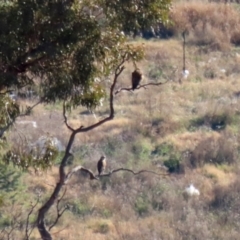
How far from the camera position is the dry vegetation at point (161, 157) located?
15945 mm

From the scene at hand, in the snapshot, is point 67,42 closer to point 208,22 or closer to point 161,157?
point 161,157

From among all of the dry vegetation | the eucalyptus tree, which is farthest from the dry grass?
the eucalyptus tree

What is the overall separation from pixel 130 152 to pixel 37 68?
10.8m

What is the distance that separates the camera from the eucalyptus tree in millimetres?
8281

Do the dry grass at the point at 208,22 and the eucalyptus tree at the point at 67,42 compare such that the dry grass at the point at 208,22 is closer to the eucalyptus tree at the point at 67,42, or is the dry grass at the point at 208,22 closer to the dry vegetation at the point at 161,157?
the dry vegetation at the point at 161,157

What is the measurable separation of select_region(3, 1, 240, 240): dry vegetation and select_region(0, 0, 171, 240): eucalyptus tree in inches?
232

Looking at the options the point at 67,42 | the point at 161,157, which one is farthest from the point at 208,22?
the point at 67,42

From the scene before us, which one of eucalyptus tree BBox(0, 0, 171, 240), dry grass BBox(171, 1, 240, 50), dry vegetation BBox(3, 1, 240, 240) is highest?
eucalyptus tree BBox(0, 0, 171, 240)

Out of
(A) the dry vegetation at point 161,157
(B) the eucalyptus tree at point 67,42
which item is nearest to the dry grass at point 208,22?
(A) the dry vegetation at point 161,157

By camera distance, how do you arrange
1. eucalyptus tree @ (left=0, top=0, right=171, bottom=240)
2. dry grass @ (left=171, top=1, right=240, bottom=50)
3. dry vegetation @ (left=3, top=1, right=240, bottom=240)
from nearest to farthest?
eucalyptus tree @ (left=0, top=0, right=171, bottom=240) → dry vegetation @ (left=3, top=1, right=240, bottom=240) → dry grass @ (left=171, top=1, right=240, bottom=50)

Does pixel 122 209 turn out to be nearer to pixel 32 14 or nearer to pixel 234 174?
pixel 234 174

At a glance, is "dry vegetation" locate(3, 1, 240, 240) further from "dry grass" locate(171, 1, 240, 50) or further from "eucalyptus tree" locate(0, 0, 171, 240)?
"eucalyptus tree" locate(0, 0, 171, 240)

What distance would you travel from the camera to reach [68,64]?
8.67 meters

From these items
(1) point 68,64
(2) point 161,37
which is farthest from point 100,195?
(2) point 161,37
